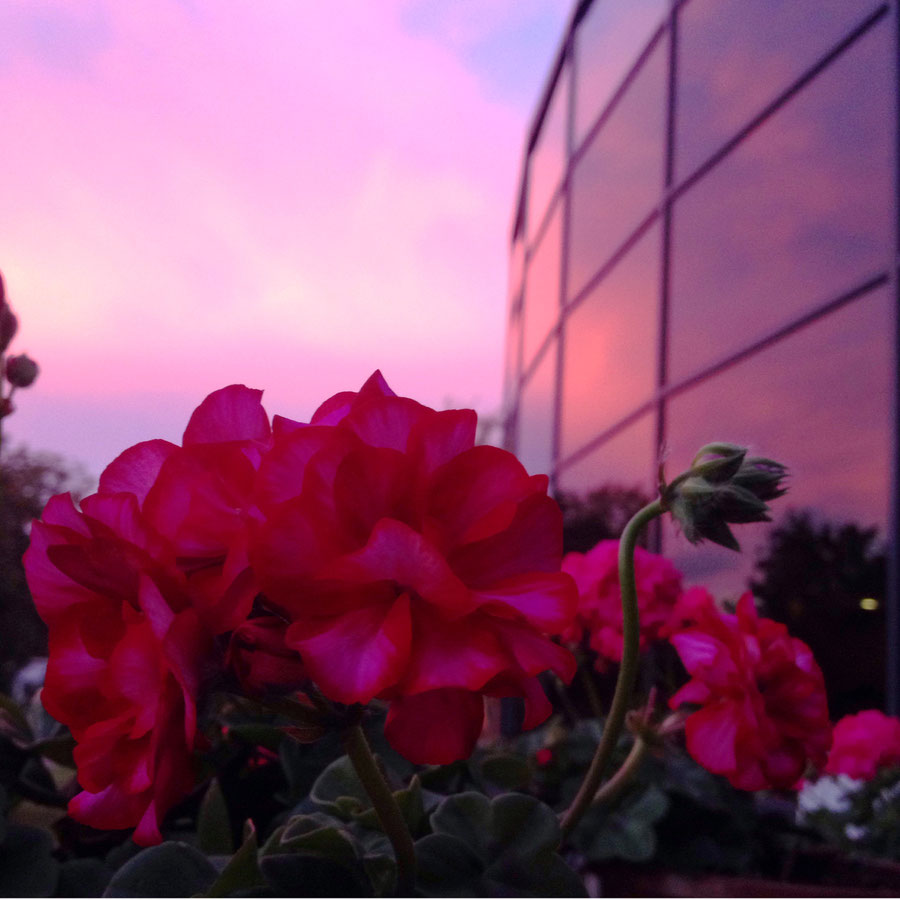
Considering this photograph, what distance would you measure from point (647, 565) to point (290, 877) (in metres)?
0.52

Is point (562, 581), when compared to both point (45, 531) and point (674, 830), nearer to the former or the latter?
point (45, 531)

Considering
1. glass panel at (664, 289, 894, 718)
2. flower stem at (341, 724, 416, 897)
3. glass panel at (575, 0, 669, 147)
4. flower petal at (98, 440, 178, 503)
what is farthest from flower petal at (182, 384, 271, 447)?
glass panel at (575, 0, 669, 147)

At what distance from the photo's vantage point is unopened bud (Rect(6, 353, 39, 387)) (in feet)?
1.86

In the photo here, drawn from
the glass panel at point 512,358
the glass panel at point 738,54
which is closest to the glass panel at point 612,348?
Answer: the glass panel at point 738,54

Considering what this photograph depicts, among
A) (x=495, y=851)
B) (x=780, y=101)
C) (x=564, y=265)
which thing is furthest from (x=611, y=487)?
(x=495, y=851)

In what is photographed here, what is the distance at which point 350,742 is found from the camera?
0.32 meters

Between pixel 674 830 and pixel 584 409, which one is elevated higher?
pixel 584 409

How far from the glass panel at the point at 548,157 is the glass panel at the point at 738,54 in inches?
86.7

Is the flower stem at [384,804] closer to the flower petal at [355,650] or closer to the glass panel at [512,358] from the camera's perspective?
the flower petal at [355,650]

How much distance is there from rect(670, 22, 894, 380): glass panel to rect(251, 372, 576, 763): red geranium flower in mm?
2461

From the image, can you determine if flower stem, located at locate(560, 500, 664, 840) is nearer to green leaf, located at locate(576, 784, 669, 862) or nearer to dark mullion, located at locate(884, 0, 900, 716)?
green leaf, located at locate(576, 784, 669, 862)

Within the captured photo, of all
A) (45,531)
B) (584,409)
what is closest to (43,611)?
(45,531)

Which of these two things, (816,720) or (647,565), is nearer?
(816,720)

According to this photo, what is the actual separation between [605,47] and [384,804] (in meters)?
5.48
